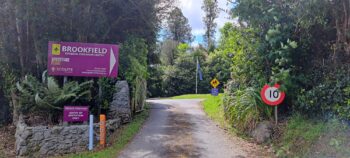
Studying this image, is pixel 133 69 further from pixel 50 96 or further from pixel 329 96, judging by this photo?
pixel 329 96

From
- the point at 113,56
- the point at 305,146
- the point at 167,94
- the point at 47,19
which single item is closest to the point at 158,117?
the point at 113,56

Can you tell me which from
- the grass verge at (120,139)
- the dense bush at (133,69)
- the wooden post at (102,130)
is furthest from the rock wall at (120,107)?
the wooden post at (102,130)

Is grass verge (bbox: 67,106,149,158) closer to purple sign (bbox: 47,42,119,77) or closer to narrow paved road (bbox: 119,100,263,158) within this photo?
narrow paved road (bbox: 119,100,263,158)

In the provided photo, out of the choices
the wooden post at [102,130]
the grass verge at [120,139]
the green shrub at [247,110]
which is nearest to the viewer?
the grass verge at [120,139]

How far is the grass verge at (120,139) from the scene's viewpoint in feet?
28.9

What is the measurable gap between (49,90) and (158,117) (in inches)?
189

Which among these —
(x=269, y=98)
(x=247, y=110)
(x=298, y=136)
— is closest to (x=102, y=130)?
(x=247, y=110)

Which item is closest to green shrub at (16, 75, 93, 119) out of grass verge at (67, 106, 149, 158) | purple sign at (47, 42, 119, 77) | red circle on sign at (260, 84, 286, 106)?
purple sign at (47, 42, 119, 77)

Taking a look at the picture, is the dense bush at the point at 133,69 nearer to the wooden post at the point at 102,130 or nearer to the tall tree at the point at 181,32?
the wooden post at the point at 102,130

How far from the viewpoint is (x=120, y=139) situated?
401 inches

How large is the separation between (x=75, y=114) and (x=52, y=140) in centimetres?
108

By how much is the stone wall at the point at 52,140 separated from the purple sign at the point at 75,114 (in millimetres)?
516

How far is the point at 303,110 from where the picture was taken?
9.36 meters

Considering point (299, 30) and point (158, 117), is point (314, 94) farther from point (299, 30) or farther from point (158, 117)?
point (158, 117)
